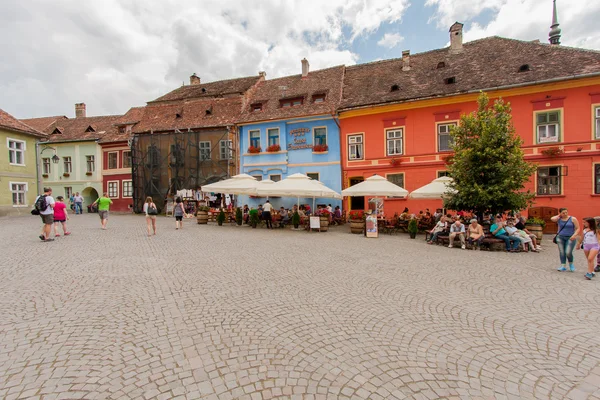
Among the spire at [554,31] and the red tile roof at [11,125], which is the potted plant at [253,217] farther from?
the spire at [554,31]

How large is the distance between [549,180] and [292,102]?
17.4 m

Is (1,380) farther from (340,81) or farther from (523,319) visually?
(340,81)

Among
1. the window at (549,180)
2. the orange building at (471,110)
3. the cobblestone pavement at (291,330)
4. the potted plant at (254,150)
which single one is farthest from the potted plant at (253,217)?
the window at (549,180)

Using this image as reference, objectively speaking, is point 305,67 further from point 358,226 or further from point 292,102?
point 358,226

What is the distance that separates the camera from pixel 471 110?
16875 mm

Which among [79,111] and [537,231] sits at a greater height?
[79,111]

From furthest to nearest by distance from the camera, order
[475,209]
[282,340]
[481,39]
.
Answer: [481,39] → [475,209] → [282,340]

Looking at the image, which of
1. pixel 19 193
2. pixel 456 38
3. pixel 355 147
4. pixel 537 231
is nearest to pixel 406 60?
pixel 456 38

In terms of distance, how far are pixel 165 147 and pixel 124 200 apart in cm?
816

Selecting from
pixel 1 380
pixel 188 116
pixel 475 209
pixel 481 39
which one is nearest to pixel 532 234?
pixel 475 209

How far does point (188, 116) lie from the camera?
26031mm

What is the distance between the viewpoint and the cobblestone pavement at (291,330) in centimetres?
288

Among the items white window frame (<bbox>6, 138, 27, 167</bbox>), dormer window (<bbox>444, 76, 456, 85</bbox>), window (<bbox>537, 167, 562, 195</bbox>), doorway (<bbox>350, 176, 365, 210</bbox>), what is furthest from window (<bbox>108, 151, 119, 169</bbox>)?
window (<bbox>537, 167, 562, 195</bbox>)

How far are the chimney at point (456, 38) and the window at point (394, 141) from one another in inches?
312
